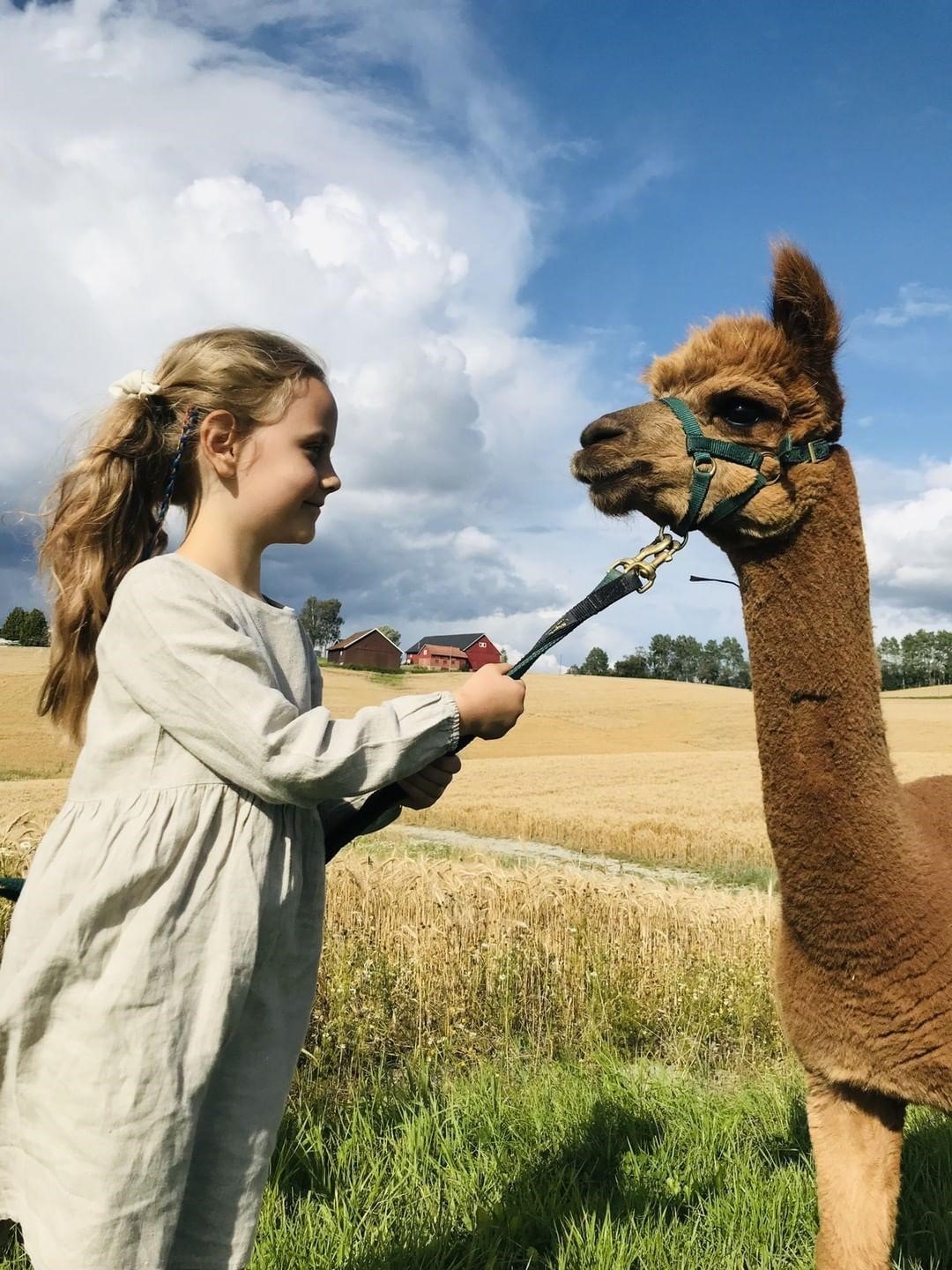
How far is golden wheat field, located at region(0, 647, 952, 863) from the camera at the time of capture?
886 inches

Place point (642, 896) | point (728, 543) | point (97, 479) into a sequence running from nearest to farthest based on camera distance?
point (97, 479) → point (728, 543) → point (642, 896)

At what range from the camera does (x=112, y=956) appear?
1.78 metres

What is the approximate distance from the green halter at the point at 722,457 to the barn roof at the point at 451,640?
86.5 m

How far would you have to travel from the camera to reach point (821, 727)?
2.61 m

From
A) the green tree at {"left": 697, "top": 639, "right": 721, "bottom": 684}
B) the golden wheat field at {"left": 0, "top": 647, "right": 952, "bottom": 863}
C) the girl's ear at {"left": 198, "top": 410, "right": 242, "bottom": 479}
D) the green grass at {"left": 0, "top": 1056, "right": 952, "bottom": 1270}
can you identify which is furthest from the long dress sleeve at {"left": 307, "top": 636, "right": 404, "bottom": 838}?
the green tree at {"left": 697, "top": 639, "right": 721, "bottom": 684}

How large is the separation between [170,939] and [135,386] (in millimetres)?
1283

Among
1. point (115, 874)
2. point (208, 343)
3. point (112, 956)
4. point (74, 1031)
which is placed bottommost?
point (74, 1031)

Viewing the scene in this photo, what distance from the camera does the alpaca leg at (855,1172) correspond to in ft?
8.94

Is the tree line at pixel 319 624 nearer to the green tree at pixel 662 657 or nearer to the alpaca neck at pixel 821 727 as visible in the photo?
the green tree at pixel 662 657

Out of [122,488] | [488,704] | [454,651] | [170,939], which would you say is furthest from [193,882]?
[454,651]

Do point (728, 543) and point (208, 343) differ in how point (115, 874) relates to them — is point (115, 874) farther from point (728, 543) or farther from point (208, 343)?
point (728, 543)

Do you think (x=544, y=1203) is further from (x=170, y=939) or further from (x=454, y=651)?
(x=454, y=651)

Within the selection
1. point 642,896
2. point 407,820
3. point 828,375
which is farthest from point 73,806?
point 407,820

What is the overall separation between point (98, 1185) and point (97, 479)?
148 cm
